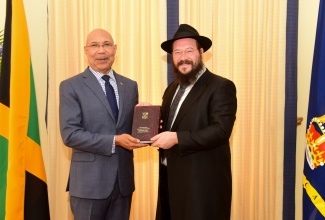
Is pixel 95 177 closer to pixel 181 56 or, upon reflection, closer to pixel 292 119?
pixel 181 56

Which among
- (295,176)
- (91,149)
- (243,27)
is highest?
(243,27)

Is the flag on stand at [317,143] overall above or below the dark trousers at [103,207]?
above

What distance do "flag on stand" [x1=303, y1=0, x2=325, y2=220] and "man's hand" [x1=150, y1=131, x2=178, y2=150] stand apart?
1.09 metres

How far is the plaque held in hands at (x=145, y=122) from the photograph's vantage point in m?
2.48

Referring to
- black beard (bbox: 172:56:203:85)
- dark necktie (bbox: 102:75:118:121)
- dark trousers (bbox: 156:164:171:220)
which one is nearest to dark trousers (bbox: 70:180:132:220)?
dark trousers (bbox: 156:164:171:220)

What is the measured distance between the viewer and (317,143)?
2.62 metres

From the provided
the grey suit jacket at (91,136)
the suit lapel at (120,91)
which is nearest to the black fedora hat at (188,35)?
the suit lapel at (120,91)

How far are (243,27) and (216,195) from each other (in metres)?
1.89

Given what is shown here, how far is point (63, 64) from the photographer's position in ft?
11.7

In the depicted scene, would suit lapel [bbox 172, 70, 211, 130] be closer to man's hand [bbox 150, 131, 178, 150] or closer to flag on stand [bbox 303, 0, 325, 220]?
man's hand [bbox 150, 131, 178, 150]

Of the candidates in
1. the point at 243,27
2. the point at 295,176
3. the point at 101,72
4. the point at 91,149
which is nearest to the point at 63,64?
the point at 101,72

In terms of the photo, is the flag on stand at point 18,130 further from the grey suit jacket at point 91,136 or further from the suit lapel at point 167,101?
the suit lapel at point 167,101

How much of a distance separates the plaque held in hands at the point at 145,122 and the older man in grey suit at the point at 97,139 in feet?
0.23

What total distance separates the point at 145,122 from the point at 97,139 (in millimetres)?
354
